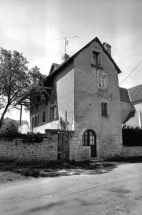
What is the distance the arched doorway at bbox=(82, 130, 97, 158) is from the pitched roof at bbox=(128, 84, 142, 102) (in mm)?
14991

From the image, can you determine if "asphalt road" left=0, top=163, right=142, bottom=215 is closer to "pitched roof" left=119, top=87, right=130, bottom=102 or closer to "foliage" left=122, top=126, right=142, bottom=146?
"foliage" left=122, top=126, right=142, bottom=146

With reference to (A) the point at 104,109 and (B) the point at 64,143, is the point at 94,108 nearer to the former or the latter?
(A) the point at 104,109

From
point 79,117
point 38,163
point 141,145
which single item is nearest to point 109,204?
point 38,163

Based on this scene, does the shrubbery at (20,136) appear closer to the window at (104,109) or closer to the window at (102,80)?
the window at (104,109)

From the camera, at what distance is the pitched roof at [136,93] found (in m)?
25.5

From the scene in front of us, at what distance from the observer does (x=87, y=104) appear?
1352cm

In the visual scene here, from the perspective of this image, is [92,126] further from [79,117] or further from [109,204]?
[109,204]

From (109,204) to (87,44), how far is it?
13588mm

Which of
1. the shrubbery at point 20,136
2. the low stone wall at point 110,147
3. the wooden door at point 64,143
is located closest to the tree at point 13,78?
the shrubbery at point 20,136

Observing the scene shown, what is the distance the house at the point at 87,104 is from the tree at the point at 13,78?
3105 mm

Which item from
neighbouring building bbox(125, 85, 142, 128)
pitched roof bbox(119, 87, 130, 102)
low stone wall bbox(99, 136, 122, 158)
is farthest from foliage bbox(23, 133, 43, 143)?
pitched roof bbox(119, 87, 130, 102)

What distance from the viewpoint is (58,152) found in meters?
11.8

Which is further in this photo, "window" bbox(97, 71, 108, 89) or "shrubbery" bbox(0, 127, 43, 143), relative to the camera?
"window" bbox(97, 71, 108, 89)

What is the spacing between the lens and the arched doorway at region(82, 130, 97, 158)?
13.1 m
